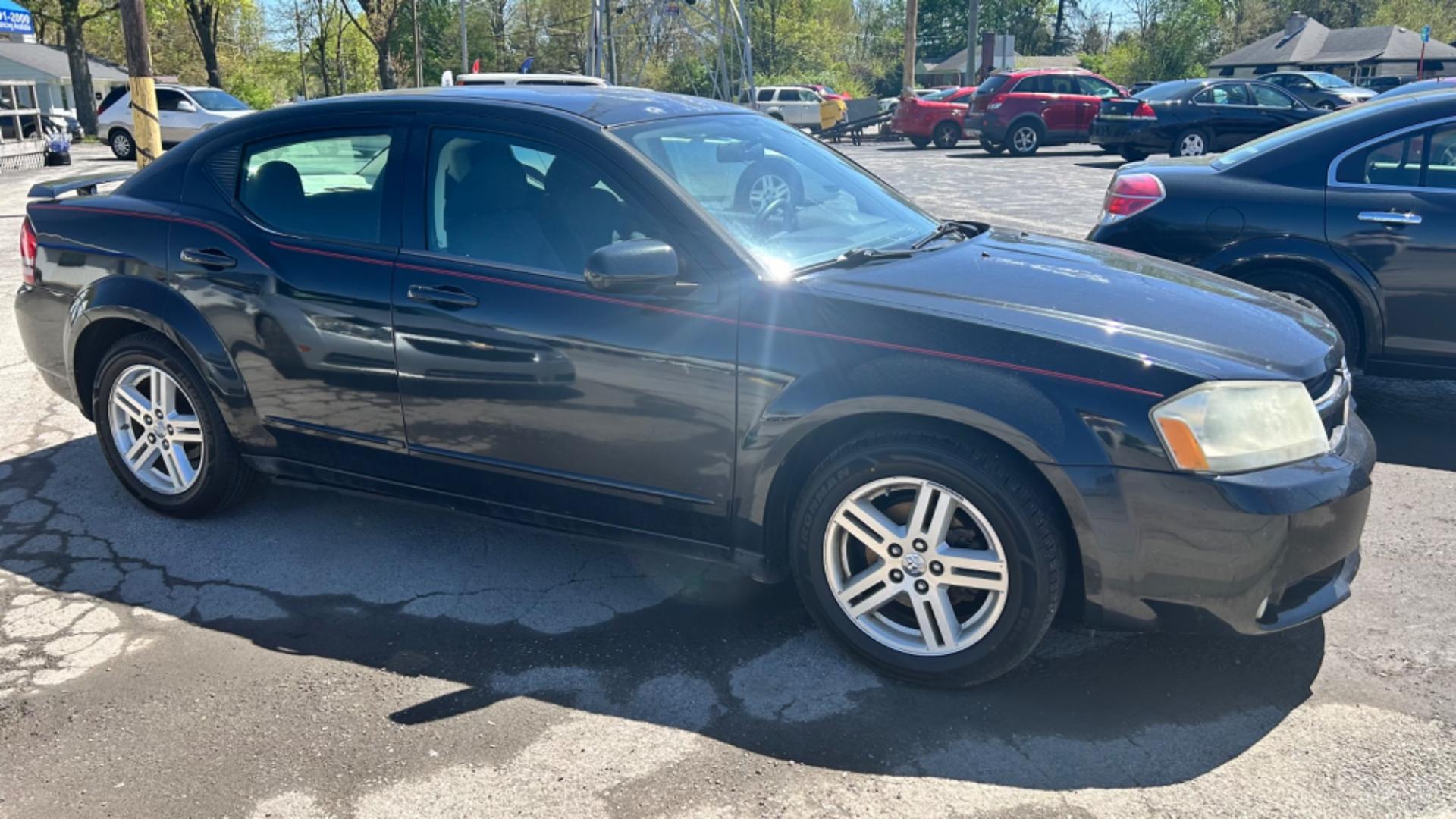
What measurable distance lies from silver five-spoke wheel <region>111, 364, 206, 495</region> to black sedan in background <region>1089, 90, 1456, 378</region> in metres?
4.52

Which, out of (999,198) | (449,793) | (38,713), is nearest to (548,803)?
(449,793)

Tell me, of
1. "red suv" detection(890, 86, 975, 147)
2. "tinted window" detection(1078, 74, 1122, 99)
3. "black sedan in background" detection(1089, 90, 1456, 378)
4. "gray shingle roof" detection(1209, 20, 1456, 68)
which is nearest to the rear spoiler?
"black sedan in background" detection(1089, 90, 1456, 378)

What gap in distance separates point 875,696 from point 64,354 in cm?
352

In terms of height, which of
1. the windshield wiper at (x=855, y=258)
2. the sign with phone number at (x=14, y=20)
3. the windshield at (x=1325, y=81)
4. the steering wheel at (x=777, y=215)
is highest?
the sign with phone number at (x=14, y=20)

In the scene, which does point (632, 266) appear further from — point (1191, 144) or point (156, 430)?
point (1191, 144)

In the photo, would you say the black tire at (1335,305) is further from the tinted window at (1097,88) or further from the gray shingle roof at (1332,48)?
the gray shingle roof at (1332,48)

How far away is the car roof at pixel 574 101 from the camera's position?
3840mm

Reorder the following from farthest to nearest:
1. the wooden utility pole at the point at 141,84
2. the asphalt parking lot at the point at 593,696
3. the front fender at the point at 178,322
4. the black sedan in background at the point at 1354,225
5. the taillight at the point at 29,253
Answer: the wooden utility pole at the point at 141,84, the black sedan in background at the point at 1354,225, the taillight at the point at 29,253, the front fender at the point at 178,322, the asphalt parking lot at the point at 593,696

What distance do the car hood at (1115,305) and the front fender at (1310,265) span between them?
1796mm

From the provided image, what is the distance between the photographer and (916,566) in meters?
3.21

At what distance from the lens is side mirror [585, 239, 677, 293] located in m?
3.27

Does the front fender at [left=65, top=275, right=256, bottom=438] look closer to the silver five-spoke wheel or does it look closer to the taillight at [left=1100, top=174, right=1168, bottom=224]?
the silver five-spoke wheel

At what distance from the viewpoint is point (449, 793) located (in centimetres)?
283

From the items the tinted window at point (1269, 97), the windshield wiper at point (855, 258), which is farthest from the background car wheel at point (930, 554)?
the tinted window at point (1269, 97)
